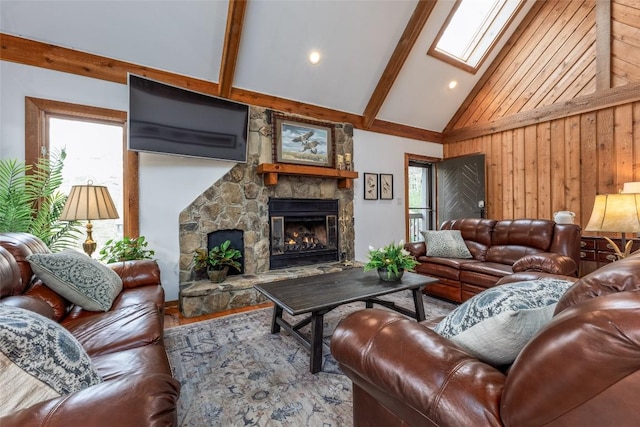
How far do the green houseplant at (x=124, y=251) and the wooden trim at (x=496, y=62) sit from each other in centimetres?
557

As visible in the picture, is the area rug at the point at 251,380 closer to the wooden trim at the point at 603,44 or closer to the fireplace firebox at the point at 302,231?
the fireplace firebox at the point at 302,231

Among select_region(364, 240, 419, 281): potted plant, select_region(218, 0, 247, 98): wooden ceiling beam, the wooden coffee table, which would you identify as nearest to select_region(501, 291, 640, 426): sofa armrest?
the wooden coffee table

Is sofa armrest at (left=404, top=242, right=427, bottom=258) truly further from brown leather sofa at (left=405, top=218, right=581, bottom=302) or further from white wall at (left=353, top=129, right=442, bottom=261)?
white wall at (left=353, top=129, right=442, bottom=261)

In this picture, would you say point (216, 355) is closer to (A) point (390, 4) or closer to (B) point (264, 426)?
(B) point (264, 426)

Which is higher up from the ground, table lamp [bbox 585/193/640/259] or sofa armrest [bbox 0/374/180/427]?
table lamp [bbox 585/193/640/259]

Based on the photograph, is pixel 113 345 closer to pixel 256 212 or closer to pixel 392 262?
pixel 392 262

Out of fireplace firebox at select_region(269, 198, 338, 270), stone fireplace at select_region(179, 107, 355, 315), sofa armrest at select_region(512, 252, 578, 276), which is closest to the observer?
sofa armrest at select_region(512, 252, 578, 276)

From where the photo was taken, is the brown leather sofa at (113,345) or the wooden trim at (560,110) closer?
the brown leather sofa at (113,345)

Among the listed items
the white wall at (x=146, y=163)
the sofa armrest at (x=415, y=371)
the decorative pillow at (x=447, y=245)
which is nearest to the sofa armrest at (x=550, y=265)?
the decorative pillow at (x=447, y=245)

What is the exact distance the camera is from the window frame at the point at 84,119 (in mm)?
2738

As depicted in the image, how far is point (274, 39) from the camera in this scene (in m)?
3.47

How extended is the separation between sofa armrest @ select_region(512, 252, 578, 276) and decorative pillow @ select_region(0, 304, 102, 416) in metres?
3.17

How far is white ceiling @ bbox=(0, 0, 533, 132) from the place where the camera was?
2771mm

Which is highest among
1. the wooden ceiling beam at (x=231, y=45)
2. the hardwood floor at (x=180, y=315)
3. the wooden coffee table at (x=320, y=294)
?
the wooden ceiling beam at (x=231, y=45)
